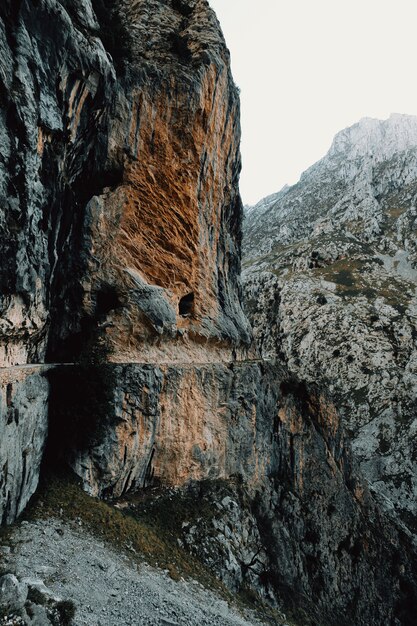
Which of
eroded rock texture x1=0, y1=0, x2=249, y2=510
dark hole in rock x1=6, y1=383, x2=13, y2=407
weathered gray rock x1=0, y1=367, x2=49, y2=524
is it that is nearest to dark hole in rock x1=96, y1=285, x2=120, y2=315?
eroded rock texture x1=0, y1=0, x2=249, y2=510

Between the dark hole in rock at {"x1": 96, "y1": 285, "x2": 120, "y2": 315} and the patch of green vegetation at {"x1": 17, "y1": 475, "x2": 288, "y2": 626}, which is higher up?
the dark hole in rock at {"x1": 96, "y1": 285, "x2": 120, "y2": 315}

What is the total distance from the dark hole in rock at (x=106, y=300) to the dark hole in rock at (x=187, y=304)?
16.7ft

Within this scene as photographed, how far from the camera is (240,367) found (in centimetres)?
2870

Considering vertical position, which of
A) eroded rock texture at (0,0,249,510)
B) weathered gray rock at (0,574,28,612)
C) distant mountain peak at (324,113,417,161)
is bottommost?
weathered gray rock at (0,574,28,612)

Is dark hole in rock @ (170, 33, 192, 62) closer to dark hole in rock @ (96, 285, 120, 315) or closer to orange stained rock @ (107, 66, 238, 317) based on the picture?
orange stained rock @ (107, 66, 238, 317)

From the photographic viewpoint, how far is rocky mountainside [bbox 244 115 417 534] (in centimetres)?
5988

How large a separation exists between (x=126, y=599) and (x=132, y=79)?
2546 cm

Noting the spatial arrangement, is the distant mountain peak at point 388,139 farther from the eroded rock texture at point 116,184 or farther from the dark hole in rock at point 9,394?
the dark hole in rock at point 9,394

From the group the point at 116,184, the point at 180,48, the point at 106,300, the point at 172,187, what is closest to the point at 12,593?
the point at 106,300

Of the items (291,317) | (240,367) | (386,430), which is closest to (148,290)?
(240,367)

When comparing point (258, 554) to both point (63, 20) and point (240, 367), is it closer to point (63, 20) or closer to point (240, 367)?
point (240, 367)

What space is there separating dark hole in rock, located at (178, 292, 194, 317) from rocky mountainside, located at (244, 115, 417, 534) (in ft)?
61.1

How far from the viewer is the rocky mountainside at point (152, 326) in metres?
15.1

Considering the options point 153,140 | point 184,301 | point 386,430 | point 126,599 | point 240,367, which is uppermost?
point 153,140
